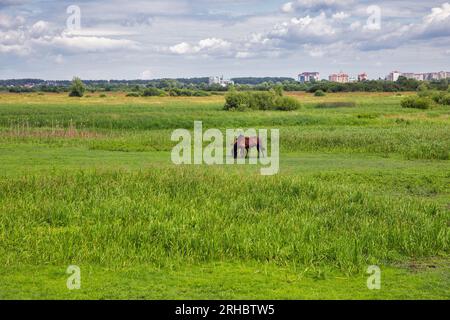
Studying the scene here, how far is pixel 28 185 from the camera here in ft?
56.6

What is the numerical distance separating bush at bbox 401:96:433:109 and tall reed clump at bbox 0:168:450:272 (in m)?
49.9

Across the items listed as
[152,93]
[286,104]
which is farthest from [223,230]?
[152,93]

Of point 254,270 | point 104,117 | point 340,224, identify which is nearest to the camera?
point 254,270

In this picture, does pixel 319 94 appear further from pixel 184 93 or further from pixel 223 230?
pixel 223 230

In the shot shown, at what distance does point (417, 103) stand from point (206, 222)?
2194 inches

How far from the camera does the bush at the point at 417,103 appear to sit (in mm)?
64562

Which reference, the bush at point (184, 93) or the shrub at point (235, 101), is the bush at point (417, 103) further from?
the bush at point (184, 93)

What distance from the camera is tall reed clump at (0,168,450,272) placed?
11.6 meters

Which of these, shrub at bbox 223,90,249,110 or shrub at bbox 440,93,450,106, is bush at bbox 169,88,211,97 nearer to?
shrub at bbox 223,90,249,110

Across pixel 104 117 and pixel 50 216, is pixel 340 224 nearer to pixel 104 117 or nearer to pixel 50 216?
pixel 50 216

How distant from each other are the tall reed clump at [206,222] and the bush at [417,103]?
49.9 m

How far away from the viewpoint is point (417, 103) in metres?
64.6

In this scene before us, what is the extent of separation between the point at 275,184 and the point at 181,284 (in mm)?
8238
